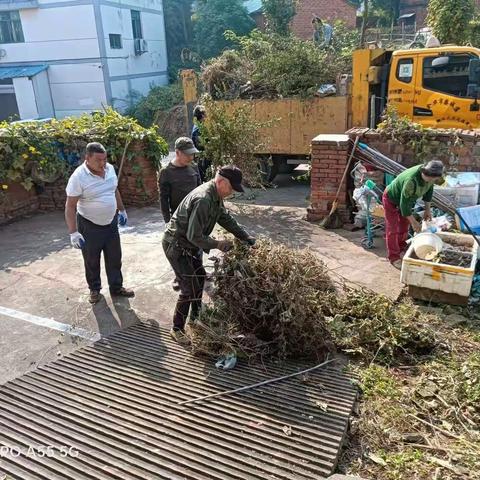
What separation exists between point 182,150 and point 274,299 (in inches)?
82.4

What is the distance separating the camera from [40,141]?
7895 millimetres

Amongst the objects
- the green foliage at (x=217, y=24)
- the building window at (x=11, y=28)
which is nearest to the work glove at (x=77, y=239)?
the building window at (x=11, y=28)

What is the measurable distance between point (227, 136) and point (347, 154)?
2063 mm

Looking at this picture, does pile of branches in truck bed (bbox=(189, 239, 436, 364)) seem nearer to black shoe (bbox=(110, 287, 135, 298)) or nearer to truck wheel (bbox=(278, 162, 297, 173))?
black shoe (bbox=(110, 287, 135, 298))

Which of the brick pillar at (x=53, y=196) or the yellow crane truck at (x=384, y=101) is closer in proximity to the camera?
the yellow crane truck at (x=384, y=101)

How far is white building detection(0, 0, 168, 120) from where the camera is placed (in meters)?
21.1

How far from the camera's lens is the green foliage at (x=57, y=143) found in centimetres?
764

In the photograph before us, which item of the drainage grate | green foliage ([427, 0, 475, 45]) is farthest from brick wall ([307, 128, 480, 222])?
green foliage ([427, 0, 475, 45])

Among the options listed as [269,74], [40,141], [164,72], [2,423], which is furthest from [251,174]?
[164,72]

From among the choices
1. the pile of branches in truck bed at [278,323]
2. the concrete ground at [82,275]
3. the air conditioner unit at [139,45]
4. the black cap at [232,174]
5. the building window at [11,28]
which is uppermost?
the building window at [11,28]

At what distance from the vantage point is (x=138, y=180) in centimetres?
826

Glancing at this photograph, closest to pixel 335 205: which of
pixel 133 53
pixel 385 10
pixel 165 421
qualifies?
pixel 165 421

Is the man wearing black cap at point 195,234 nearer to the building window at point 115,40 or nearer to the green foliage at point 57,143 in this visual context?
the green foliage at point 57,143

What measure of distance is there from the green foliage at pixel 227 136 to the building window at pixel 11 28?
19530 millimetres
